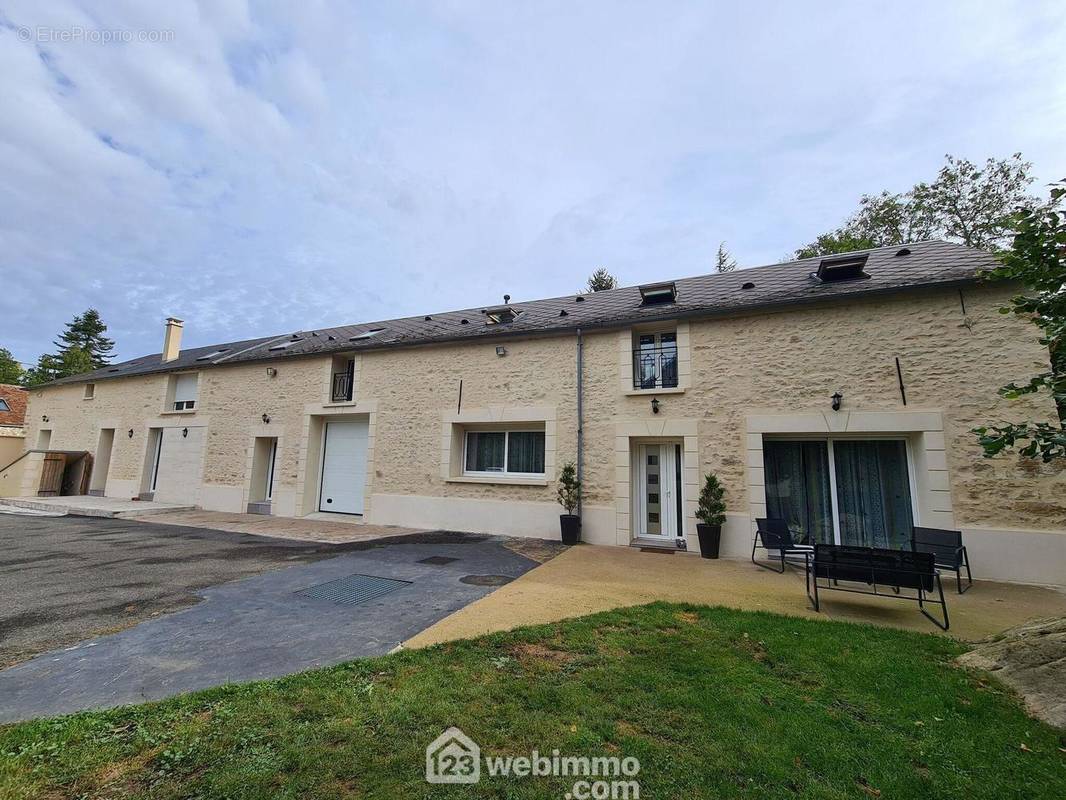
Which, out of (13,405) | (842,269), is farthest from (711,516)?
(13,405)

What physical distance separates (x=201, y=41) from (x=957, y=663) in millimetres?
10894

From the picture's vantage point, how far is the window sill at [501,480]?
8.75m

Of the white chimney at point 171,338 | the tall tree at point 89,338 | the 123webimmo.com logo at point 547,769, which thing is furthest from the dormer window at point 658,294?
the tall tree at point 89,338

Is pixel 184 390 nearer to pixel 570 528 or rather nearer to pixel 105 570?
pixel 105 570

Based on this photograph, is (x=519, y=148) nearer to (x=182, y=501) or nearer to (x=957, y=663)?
(x=957, y=663)

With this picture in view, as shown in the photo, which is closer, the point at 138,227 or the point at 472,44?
the point at 472,44

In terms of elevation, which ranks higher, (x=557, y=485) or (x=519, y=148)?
(x=519, y=148)

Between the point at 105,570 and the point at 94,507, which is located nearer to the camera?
the point at 105,570

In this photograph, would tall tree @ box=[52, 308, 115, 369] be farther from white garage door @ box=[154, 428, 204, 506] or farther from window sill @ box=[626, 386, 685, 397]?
window sill @ box=[626, 386, 685, 397]

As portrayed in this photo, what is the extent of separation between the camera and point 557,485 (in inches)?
338

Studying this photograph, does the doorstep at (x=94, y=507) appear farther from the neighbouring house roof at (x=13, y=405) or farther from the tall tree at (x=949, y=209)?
the tall tree at (x=949, y=209)

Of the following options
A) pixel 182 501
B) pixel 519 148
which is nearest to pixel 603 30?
pixel 519 148

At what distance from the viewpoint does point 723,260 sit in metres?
20.5

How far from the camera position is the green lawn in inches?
73.6
